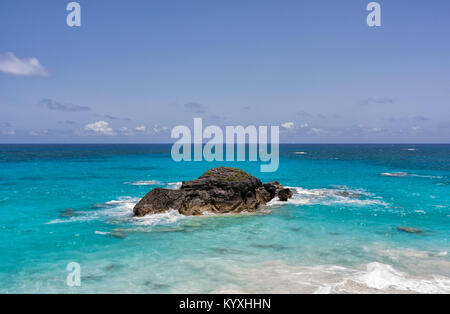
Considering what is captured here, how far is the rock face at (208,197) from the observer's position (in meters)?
30.2

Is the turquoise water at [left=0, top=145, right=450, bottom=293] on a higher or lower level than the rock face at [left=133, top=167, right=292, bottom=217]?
lower

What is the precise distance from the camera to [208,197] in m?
31.2

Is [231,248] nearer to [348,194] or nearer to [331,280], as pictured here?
[331,280]

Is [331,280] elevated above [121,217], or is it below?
below

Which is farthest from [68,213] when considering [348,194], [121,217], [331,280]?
[348,194]

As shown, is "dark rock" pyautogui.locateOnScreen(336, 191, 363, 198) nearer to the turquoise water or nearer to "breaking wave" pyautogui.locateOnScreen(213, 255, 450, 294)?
the turquoise water

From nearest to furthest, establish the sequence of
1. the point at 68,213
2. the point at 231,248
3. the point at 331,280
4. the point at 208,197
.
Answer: the point at 331,280 → the point at 231,248 → the point at 208,197 → the point at 68,213

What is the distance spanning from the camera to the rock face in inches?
1187

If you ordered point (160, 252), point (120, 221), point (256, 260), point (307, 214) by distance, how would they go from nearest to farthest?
point (256, 260), point (160, 252), point (120, 221), point (307, 214)

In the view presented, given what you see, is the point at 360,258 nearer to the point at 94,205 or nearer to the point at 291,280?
the point at 291,280

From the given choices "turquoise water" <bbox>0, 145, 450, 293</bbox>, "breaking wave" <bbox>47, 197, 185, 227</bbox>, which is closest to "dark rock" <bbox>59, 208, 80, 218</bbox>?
"turquoise water" <bbox>0, 145, 450, 293</bbox>
